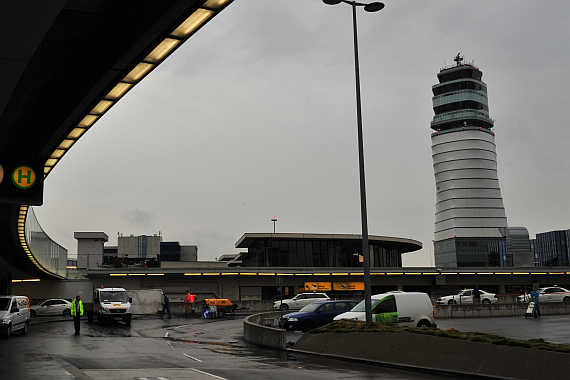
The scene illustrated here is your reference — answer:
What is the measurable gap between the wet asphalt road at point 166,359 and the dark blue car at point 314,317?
53cm

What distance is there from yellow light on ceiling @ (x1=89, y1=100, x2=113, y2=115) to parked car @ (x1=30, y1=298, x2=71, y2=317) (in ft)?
136

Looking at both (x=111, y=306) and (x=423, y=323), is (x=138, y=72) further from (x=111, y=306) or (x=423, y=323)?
(x=111, y=306)

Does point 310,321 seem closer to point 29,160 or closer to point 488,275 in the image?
point 29,160

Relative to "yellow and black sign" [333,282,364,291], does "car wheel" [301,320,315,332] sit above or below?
below

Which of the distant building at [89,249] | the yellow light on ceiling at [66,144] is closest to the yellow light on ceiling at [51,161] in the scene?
the yellow light on ceiling at [66,144]

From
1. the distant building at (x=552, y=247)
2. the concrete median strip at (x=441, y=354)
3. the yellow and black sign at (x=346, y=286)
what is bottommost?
the concrete median strip at (x=441, y=354)

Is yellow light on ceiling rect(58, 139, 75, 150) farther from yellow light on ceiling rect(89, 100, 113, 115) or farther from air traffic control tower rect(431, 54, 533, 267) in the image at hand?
air traffic control tower rect(431, 54, 533, 267)

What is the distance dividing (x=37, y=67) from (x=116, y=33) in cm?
193

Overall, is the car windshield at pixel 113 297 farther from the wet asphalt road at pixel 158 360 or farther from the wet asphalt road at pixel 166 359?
the wet asphalt road at pixel 158 360

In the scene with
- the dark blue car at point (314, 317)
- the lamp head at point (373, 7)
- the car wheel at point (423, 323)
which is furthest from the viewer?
the dark blue car at point (314, 317)

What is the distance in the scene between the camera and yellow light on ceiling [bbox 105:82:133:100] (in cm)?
988

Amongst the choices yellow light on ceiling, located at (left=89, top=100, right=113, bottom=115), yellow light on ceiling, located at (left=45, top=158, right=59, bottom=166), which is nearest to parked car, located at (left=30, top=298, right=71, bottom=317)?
yellow light on ceiling, located at (left=45, top=158, right=59, bottom=166)

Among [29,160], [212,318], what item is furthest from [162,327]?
[29,160]

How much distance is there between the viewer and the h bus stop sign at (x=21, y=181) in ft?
32.9
